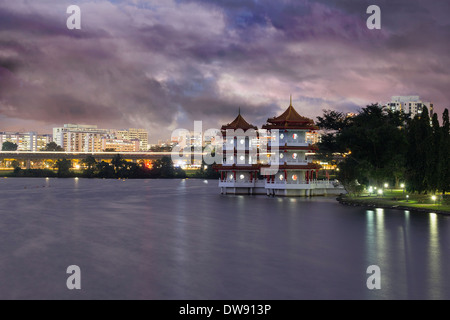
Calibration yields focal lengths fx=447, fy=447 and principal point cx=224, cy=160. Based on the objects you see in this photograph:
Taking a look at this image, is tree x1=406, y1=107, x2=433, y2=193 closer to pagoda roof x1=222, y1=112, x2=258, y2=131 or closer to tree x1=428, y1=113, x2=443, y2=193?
tree x1=428, y1=113, x2=443, y2=193

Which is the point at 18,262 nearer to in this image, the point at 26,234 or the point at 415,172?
the point at 26,234

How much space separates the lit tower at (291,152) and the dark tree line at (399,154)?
5718 millimetres

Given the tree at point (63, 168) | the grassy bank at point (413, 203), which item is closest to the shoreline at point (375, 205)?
the grassy bank at point (413, 203)

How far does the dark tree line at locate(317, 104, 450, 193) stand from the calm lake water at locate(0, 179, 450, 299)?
6.58 meters

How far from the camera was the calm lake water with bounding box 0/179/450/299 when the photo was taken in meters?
21.2

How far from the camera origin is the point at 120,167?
17000 centimetres

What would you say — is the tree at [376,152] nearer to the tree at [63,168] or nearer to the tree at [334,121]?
the tree at [334,121]

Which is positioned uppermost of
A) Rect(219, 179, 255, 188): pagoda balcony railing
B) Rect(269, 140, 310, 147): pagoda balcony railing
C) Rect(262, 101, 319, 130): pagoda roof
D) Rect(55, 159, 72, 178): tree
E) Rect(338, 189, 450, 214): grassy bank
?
Rect(262, 101, 319, 130): pagoda roof

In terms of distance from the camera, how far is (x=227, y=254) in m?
29.8

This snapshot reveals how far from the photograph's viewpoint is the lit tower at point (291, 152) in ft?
234

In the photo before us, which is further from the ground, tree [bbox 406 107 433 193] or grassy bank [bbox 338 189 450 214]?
tree [bbox 406 107 433 193]

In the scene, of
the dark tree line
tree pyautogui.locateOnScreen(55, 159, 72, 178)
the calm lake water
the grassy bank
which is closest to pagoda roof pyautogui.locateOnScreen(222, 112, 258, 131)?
the dark tree line

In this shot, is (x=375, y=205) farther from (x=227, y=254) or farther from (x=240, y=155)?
(x=227, y=254)
